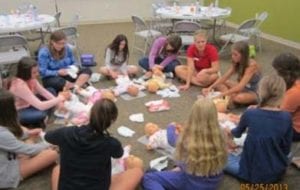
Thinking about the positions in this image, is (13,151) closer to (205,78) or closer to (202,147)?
(202,147)

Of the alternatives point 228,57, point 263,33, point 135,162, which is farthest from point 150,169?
point 263,33

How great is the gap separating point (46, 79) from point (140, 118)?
4.14 ft

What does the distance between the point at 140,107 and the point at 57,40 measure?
47.3 inches

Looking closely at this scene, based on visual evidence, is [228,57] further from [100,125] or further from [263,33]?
[100,125]

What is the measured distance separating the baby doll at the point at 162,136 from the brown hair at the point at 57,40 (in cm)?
149

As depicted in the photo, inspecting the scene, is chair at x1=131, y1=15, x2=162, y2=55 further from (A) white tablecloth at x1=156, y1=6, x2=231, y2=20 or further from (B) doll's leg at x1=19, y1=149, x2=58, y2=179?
(B) doll's leg at x1=19, y1=149, x2=58, y2=179

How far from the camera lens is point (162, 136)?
320cm

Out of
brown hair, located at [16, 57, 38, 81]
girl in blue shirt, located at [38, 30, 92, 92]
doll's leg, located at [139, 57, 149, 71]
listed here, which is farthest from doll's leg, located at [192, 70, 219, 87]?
brown hair, located at [16, 57, 38, 81]

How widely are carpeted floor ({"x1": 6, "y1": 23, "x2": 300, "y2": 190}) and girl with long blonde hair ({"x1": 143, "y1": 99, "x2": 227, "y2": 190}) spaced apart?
0.46 meters

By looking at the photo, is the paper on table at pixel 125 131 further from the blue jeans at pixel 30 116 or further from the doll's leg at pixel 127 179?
the doll's leg at pixel 127 179

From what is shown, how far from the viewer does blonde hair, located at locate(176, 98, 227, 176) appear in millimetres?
2281

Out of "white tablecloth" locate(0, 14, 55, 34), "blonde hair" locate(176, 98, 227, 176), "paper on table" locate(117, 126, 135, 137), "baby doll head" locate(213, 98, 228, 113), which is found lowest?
"paper on table" locate(117, 126, 135, 137)

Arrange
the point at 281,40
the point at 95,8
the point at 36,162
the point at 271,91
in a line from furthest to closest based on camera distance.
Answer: the point at 95,8, the point at 281,40, the point at 36,162, the point at 271,91

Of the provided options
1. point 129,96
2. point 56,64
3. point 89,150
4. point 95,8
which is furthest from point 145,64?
point 95,8
